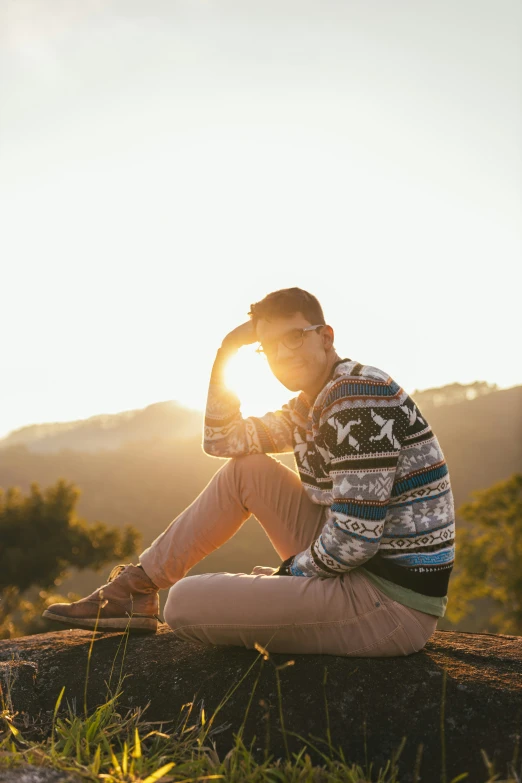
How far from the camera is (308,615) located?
2.33m

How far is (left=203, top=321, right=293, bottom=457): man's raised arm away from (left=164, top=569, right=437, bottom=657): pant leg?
0.78m

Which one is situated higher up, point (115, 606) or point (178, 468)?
point (115, 606)

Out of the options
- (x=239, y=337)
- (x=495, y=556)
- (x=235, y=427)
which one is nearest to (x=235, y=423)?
(x=235, y=427)

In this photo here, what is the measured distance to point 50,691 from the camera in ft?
8.28

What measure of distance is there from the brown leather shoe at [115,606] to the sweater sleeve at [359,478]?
1.11 metres

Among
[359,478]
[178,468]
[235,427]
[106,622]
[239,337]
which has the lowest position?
[178,468]

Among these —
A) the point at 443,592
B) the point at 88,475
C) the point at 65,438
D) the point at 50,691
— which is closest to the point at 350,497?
the point at 443,592

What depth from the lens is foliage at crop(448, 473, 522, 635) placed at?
16688 mm

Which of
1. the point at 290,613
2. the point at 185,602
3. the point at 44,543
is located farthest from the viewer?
the point at 44,543

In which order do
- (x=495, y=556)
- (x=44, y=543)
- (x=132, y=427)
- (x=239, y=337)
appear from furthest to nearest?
(x=132, y=427) → (x=495, y=556) → (x=44, y=543) → (x=239, y=337)

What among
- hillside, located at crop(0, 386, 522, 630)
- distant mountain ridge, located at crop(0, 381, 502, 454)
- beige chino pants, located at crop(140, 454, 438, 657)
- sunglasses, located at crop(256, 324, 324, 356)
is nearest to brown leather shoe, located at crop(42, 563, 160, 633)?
beige chino pants, located at crop(140, 454, 438, 657)

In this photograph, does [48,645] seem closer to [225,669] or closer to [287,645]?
[225,669]

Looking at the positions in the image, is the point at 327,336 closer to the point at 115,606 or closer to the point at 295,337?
the point at 295,337

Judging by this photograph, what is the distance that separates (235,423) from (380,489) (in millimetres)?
1159
